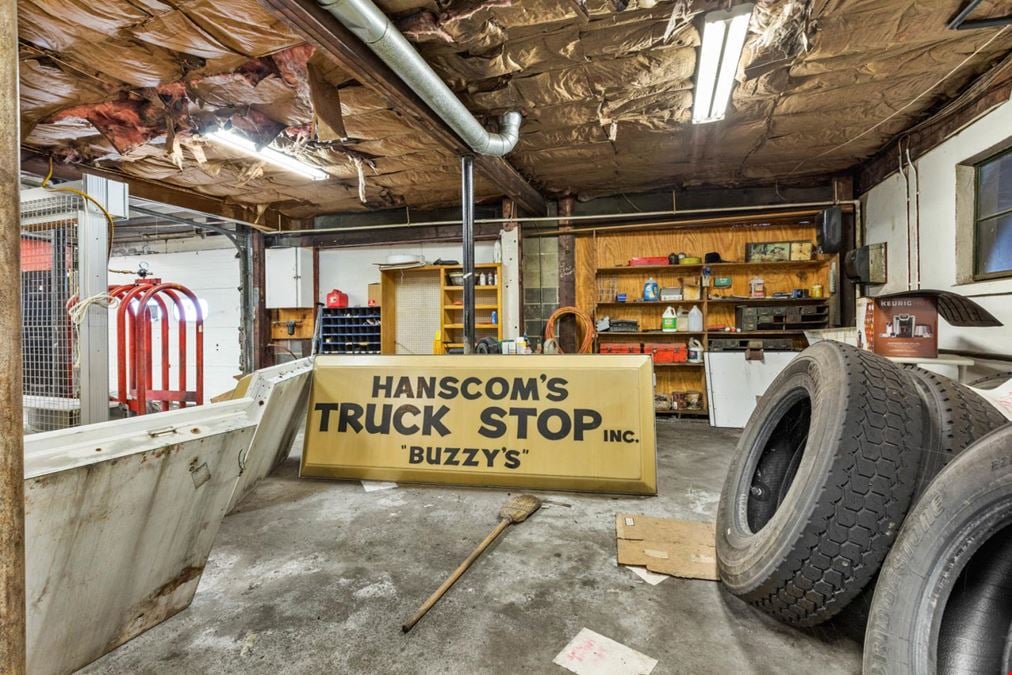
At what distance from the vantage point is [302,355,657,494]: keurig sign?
2.60 metres

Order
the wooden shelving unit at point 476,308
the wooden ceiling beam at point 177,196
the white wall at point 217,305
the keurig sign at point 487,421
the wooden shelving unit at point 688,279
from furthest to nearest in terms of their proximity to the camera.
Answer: the white wall at point 217,305
the wooden shelving unit at point 476,308
the wooden shelving unit at point 688,279
the wooden ceiling beam at point 177,196
the keurig sign at point 487,421

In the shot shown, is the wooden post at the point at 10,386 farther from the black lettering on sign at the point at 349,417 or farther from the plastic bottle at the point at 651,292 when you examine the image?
the plastic bottle at the point at 651,292

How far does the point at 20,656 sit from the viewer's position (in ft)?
2.38

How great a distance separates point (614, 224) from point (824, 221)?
2.21m

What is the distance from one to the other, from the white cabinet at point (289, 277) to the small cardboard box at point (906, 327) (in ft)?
21.2

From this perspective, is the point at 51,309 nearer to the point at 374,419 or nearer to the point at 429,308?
the point at 374,419

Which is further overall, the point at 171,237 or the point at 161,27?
the point at 171,237

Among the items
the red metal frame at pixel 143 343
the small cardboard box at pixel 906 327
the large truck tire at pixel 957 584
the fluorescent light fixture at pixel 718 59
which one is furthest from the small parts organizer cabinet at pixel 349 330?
the large truck tire at pixel 957 584

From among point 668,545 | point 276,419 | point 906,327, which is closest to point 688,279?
point 906,327

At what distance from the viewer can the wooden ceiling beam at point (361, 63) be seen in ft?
6.48

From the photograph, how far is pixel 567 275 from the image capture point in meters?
5.47

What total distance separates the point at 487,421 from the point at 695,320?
3363 millimetres

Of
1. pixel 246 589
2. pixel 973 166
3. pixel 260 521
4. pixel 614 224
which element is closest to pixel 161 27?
pixel 260 521

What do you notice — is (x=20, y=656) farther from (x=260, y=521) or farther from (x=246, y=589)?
(x=260, y=521)
